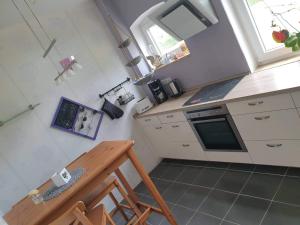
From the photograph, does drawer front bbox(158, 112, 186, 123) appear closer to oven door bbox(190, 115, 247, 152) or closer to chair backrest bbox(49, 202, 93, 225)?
oven door bbox(190, 115, 247, 152)

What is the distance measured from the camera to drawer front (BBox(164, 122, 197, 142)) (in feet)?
10.2

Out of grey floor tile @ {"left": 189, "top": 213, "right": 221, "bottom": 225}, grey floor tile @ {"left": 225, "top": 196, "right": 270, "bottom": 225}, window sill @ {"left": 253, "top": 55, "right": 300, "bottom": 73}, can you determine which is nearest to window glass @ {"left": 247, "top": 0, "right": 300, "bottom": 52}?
window sill @ {"left": 253, "top": 55, "right": 300, "bottom": 73}

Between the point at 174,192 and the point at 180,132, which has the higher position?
the point at 180,132

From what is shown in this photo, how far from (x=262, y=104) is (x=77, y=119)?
6.96 feet

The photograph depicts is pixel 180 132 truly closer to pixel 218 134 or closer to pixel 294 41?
pixel 218 134

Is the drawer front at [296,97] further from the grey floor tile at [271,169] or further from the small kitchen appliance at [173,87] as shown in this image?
the small kitchen appliance at [173,87]

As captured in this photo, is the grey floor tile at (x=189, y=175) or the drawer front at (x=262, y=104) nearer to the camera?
the drawer front at (x=262, y=104)

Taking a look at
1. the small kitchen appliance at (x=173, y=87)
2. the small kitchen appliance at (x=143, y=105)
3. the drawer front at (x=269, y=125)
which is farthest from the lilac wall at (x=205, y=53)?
the drawer front at (x=269, y=125)

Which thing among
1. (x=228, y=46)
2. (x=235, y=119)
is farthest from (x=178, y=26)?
(x=235, y=119)

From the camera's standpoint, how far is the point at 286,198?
2209mm

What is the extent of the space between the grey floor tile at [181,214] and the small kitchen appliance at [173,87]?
1.42 m

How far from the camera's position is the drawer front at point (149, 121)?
137 inches

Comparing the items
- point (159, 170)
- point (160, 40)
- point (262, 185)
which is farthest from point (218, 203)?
point (160, 40)

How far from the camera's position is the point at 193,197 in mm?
2869
